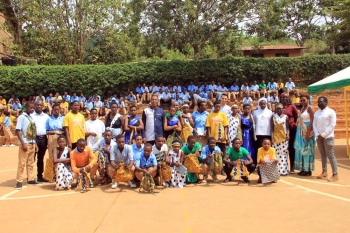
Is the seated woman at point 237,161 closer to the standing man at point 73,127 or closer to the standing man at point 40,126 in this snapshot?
the standing man at point 73,127

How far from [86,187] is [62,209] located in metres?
1.31

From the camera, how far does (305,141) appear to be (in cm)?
824

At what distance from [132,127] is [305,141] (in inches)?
150

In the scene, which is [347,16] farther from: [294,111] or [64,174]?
[64,174]

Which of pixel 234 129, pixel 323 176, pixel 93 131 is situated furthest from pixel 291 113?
pixel 93 131

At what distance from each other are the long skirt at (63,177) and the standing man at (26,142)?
30.1 inches

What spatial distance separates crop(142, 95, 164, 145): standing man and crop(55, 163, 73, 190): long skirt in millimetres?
1836

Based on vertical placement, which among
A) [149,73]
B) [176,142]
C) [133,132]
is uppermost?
[149,73]

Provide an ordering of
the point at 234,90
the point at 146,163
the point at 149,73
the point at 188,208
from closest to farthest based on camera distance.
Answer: the point at 188,208, the point at 146,163, the point at 234,90, the point at 149,73

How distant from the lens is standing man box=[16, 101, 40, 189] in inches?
301

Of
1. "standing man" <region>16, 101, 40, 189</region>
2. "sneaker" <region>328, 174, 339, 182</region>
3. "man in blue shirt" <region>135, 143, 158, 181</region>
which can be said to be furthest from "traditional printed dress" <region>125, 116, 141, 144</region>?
"sneaker" <region>328, 174, 339, 182</region>

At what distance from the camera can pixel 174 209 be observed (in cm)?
587

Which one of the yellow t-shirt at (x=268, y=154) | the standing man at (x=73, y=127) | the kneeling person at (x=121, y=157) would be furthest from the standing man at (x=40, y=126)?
the yellow t-shirt at (x=268, y=154)

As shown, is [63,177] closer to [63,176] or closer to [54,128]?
[63,176]
